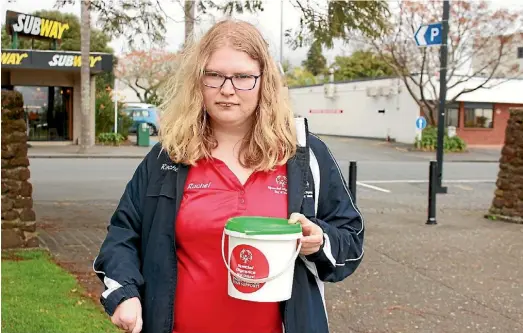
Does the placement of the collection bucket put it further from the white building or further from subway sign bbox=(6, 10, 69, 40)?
the white building

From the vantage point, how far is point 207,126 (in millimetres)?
2371

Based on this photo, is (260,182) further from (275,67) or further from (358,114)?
(358,114)

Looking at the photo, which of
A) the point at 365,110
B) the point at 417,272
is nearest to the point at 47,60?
the point at 365,110

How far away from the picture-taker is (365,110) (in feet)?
136

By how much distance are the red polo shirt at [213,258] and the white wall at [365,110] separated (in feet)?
99.3

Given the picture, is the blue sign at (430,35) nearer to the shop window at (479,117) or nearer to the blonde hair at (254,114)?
the blonde hair at (254,114)

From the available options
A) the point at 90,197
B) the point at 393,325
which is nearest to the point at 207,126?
the point at 393,325

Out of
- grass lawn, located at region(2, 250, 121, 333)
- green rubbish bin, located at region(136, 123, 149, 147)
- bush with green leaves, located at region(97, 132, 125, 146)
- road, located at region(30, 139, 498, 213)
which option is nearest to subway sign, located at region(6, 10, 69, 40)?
bush with green leaves, located at region(97, 132, 125, 146)

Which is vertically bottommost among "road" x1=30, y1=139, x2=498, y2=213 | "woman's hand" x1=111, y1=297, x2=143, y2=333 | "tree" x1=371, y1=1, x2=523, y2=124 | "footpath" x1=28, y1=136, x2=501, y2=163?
"road" x1=30, y1=139, x2=498, y2=213

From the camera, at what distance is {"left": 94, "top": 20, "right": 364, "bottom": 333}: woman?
2.18 meters

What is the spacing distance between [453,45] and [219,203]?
31.4 metres

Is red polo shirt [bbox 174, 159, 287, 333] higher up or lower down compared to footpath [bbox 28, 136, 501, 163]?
higher up

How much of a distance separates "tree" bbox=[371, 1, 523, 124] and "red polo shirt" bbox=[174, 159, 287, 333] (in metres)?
27.9

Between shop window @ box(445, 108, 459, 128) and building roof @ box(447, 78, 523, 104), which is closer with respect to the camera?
building roof @ box(447, 78, 523, 104)
